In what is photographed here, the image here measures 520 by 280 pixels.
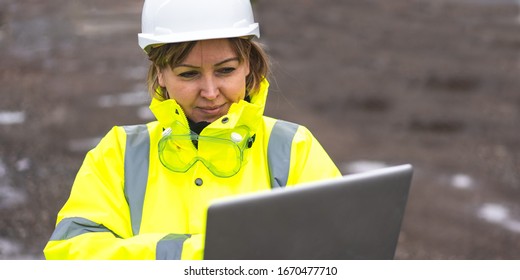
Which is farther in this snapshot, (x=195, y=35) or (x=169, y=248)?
(x=195, y=35)

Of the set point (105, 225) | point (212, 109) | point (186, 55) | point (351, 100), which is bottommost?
point (351, 100)

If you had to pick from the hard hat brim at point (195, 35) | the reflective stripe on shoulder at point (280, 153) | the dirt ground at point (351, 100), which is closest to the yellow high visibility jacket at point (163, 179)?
the reflective stripe on shoulder at point (280, 153)

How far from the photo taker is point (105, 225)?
6.84 feet

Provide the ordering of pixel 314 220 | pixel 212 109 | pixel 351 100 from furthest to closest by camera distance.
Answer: pixel 351 100
pixel 212 109
pixel 314 220

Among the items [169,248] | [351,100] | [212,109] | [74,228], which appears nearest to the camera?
[169,248]

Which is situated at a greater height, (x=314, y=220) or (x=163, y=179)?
(x=314, y=220)

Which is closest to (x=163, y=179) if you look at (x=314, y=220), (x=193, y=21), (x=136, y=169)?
(x=136, y=169)

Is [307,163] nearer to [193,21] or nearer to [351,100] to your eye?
[193,21]

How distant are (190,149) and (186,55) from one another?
0.26 meters

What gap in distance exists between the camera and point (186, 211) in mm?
2168

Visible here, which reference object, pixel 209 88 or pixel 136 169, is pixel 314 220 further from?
pixel 136 169

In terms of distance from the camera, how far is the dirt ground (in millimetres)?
5133

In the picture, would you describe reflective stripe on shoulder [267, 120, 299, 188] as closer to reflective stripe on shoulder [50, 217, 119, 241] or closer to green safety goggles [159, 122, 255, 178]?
green safety goggles [159, 122, 255, 178]

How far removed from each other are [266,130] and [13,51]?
281 inches
